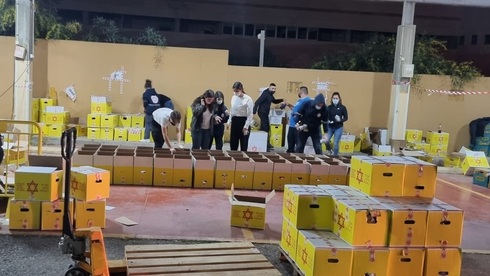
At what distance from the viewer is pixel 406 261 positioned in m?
4.69

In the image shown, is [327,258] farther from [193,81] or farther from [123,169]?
[193,81]

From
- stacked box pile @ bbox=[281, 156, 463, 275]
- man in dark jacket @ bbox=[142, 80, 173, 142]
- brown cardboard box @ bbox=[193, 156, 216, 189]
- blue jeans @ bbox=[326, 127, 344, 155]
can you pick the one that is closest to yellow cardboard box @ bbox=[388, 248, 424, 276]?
stacked box pile @ bbox=[281, 156, 463, 275]

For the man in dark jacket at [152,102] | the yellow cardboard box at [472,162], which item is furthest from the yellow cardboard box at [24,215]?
the yellow cardboard box at [472,162]

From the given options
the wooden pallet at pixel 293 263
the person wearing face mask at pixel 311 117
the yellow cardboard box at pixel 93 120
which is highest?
the person wearing face mask at pixel 311 117

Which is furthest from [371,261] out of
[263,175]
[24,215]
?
[263,175]

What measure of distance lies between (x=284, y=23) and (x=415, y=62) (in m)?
9.11

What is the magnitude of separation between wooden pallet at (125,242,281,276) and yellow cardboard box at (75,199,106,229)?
1.34m

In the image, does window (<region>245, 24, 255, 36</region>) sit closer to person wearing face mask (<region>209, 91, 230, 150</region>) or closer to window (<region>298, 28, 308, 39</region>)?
window (<region>298, 28, 308, 39</region>)

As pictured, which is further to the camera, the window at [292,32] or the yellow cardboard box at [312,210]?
the window at [292,32]

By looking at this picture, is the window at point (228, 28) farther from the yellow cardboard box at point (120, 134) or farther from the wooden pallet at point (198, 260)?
the wooden pallet at point (198, 260)

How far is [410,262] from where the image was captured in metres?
4.70

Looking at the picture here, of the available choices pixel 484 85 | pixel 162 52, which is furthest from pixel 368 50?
pixel 162 52

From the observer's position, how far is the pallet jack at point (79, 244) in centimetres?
411

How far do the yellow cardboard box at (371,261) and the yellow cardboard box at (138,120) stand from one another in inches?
398
